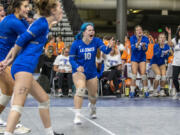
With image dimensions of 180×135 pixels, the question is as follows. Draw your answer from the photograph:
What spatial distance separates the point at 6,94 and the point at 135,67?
635cm

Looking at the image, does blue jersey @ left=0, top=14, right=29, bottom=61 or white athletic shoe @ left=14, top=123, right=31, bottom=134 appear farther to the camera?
white athletic shoe @ left=14, top=123, right=31, bottom=134

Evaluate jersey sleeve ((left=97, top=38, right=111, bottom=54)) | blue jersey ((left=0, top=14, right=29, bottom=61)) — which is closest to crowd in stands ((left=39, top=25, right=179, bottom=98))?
jersey sleeve ((left=97, top=38, right=111, bottom=54))

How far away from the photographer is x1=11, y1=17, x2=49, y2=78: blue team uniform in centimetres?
447

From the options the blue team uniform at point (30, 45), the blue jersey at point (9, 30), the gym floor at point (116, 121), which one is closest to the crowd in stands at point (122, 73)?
the gym floor at point (116, 121)

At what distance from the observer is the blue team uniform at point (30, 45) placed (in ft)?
14.7

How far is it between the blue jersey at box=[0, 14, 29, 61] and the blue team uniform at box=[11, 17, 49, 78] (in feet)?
1.96

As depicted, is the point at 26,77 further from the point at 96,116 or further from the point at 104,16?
the point at 104,16

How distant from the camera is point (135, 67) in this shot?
38.0 ft

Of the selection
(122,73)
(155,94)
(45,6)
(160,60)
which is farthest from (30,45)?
(122,73)

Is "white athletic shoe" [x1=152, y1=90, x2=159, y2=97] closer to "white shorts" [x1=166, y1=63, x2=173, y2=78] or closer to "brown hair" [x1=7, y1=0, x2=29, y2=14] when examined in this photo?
"white shorts" [x1=166, y1=63, x2=173, y2=78]

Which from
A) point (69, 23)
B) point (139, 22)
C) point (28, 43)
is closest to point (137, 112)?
point (28, 43)

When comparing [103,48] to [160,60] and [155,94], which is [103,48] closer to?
[160,60]

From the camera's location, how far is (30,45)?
455cm

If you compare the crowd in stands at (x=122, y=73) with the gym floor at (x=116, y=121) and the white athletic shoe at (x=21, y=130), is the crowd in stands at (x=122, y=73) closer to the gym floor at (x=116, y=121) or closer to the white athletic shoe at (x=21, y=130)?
the gym floor at (x=116, y=121)
